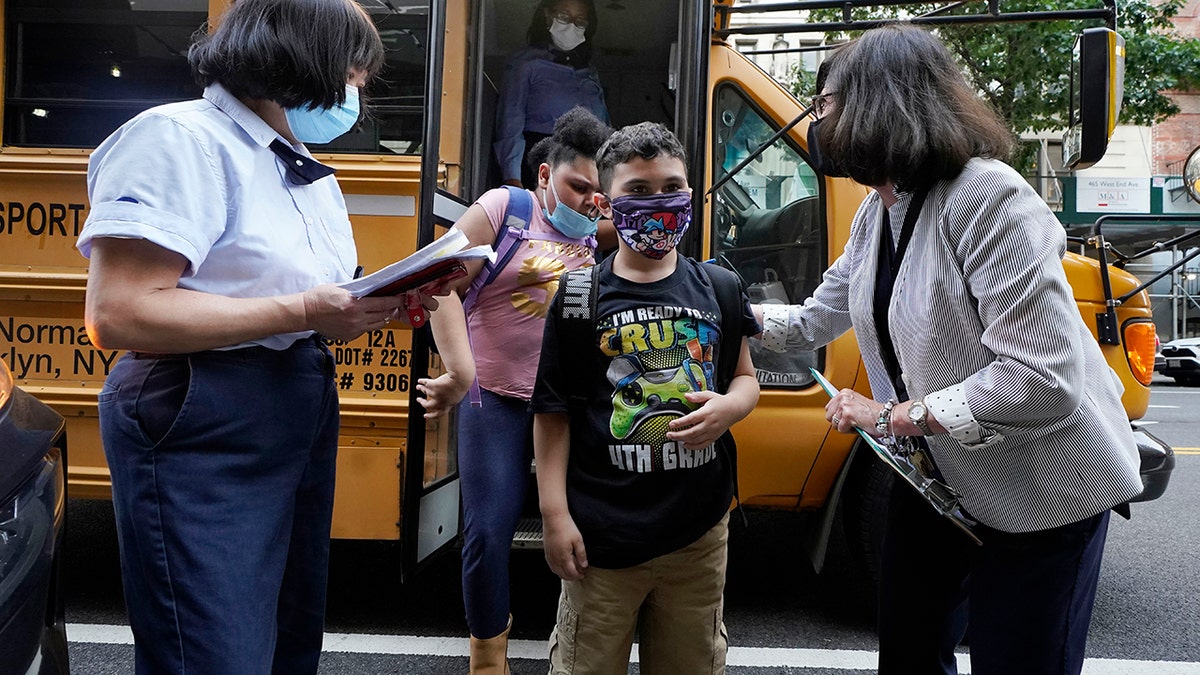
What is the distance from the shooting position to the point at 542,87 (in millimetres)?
4051

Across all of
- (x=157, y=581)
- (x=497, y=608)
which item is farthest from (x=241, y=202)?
(x=497, y=608)

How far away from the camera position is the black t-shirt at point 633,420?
6.30 ft

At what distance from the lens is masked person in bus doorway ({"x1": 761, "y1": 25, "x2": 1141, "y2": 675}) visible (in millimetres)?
1538

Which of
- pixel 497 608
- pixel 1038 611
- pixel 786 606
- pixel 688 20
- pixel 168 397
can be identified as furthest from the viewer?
pixel 786 606

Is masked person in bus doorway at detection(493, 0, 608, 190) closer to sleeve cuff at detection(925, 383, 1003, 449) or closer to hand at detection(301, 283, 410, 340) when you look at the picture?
hand at detection(301, 283, 410, 340)

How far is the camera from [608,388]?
197 centimetres

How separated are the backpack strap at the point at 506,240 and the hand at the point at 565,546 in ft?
3.04

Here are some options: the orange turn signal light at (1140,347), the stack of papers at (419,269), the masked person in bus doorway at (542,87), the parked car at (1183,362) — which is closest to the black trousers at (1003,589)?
the stack of papers at (419,269)

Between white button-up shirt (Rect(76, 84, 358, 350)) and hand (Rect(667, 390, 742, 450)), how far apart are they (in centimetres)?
77

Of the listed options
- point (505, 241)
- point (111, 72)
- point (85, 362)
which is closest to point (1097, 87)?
point (505, 241)

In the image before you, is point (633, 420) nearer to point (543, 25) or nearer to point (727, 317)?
point (727, 317)

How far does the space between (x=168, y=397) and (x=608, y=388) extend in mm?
897

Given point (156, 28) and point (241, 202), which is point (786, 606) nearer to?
point (241, 202)

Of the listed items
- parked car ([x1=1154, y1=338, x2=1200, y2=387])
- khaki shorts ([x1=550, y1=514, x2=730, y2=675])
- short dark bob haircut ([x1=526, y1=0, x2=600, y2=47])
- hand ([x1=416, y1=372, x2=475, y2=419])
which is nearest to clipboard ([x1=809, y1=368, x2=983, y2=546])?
khaki shorts ([x1=550, y1=514, x2=730, y2=675])
